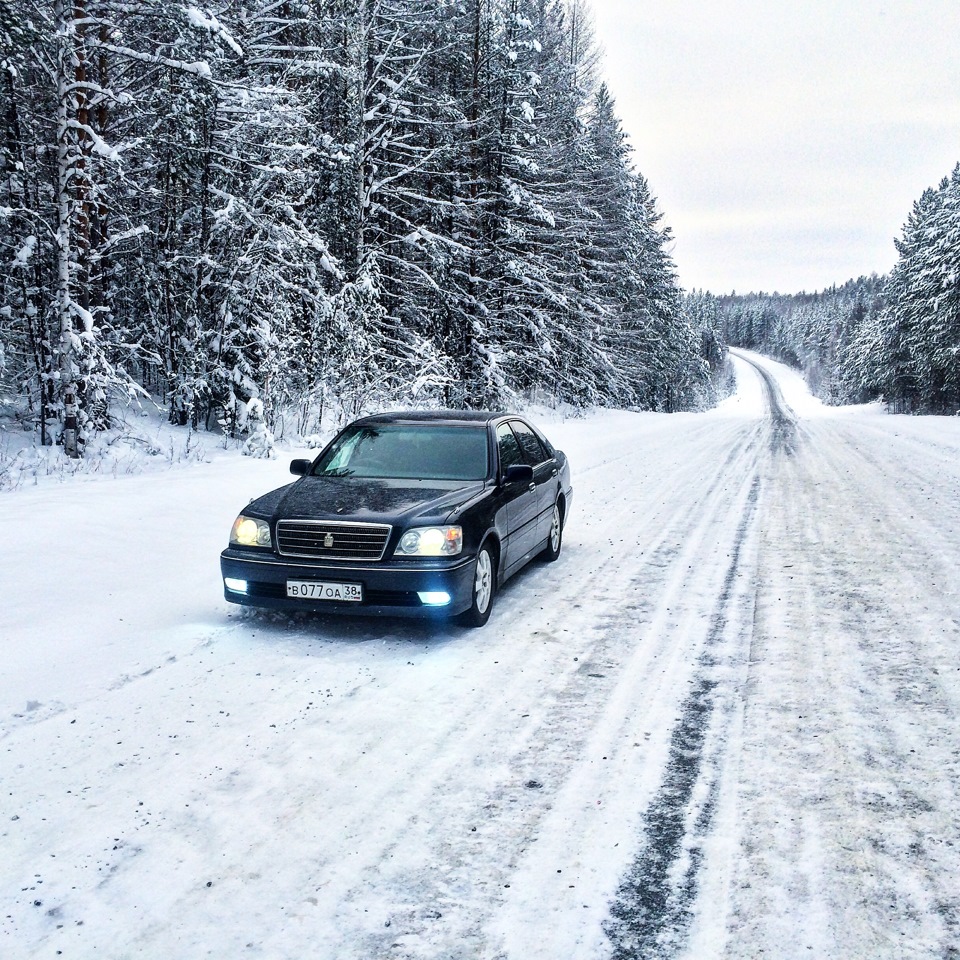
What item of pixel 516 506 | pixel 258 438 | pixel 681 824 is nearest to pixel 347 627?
pixel 516 506

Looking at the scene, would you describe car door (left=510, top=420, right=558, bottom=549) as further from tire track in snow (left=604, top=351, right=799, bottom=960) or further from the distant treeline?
the distant treeline

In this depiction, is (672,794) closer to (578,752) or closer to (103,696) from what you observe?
(578,752)

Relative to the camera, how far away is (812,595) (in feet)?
21.4

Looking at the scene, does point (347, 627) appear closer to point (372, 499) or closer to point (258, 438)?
point (372, 499)

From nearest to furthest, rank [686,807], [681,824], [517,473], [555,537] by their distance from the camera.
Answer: [681,824] < [686,807] < [517,473] < [555,537]

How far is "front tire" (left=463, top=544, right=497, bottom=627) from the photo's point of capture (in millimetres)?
5590

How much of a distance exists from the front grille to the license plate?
19cm

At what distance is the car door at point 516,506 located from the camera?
643cm

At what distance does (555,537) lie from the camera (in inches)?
316

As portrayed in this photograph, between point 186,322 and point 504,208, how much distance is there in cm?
1318

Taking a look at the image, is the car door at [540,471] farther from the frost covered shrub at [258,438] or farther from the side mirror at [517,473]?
the frost covered shrub at [258,438]

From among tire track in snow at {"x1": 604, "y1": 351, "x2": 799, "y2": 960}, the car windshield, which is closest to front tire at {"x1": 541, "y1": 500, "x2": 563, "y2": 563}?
the car windshield

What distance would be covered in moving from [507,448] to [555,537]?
1.41 meters

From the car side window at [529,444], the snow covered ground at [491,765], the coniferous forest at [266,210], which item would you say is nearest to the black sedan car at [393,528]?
the snow covered ground at [491,765]
